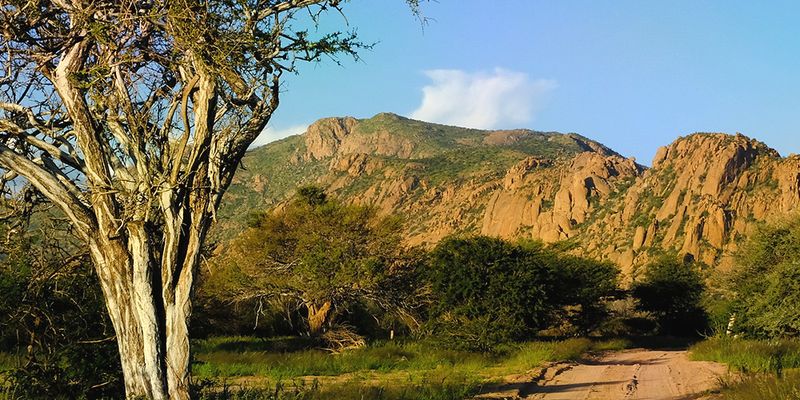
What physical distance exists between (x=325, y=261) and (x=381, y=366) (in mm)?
8330

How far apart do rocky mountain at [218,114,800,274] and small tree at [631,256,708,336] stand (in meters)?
6.45

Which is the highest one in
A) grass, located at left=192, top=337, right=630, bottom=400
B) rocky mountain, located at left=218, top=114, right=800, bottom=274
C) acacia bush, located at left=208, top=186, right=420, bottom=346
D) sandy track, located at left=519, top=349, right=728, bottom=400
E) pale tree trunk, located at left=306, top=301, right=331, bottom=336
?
rocky mountain, located at left=218, top=114, right=800, bottom=274

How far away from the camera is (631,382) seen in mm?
18125

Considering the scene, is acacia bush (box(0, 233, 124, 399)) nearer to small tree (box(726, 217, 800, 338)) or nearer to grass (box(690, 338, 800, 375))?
grass (box(690, 338, 800, 375))

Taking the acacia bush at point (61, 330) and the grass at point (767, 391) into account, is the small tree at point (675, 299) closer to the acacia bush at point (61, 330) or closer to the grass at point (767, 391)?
the grass at point (767, 391)

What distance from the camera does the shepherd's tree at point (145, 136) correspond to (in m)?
7.58

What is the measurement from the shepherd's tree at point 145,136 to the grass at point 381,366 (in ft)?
18.3

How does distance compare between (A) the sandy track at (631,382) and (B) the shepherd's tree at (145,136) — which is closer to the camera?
(B) the shepherd's tree at (145,136)

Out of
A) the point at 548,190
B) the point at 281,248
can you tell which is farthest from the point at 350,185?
the point at 281,248

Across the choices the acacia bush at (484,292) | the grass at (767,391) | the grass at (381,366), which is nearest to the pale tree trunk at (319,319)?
the grass at (381,366)

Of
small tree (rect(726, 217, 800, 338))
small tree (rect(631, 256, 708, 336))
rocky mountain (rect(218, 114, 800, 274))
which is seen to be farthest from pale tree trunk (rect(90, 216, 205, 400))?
small tree (rect(631, 256, 708, 336))

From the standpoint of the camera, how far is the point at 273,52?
8062 mm

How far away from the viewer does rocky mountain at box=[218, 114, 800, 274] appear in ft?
283

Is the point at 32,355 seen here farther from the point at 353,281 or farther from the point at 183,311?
the point at 353,281
